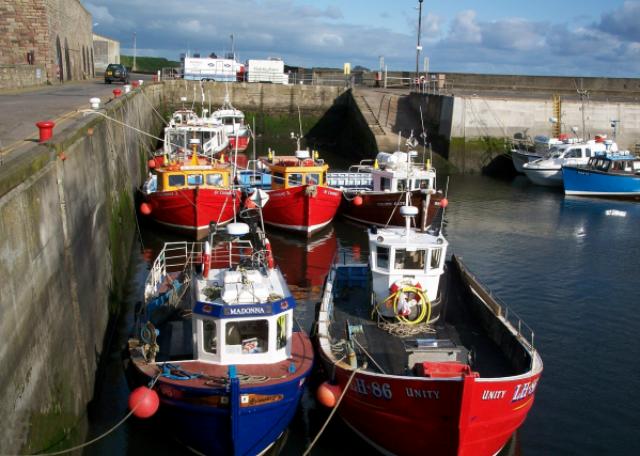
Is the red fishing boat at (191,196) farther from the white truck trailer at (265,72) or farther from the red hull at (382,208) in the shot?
the white truck trailer at (265,72)

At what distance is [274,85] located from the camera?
169ft

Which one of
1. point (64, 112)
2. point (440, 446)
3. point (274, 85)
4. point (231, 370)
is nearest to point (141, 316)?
point (231, 370)

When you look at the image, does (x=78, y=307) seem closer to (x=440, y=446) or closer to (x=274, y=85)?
(x=440, y=446)

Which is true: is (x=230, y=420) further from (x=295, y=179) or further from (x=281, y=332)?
(x=295, y=179)

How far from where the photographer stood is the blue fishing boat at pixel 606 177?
3209cm

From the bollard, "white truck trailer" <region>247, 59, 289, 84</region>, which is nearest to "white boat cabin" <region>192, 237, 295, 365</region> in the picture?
the bollard

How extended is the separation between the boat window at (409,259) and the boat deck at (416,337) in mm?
1117

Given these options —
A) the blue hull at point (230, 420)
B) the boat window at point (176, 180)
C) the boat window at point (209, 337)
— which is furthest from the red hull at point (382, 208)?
the blue hull at point (230, 420)

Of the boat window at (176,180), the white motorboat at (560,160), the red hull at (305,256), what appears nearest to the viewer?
the red hull at (305,256)

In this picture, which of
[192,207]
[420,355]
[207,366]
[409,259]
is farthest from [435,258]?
[192,207]

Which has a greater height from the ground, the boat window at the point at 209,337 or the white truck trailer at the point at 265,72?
the white truck trailer at the point at 265,72

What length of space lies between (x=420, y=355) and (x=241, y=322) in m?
2.73

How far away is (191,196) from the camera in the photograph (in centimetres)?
2141

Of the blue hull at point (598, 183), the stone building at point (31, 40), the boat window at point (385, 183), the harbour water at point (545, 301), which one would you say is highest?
the stone building at point (31, 40)
